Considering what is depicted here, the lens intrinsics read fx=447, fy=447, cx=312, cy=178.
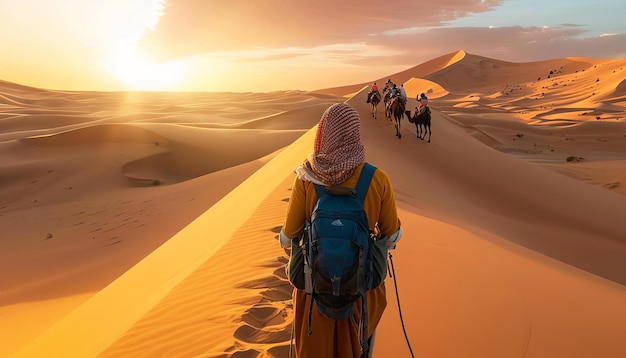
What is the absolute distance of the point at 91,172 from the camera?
20266mm

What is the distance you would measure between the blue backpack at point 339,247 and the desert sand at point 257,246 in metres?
0.51

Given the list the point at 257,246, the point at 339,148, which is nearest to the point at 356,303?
the point at 339,148

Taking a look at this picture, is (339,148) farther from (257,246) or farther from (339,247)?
(257,246)

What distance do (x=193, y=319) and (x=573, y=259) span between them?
26.4ft

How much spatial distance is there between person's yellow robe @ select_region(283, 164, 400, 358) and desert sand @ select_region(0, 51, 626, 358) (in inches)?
14.0

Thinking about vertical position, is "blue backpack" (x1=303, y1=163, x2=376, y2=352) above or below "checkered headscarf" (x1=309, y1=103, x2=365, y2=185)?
below

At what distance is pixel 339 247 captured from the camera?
1998 millimetres

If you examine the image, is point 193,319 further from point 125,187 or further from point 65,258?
point 125,187

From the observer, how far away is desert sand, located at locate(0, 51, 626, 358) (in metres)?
3.64

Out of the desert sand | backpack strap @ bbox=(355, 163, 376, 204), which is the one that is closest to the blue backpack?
backpack strap @ bbox=(355, 163, 376, 204)

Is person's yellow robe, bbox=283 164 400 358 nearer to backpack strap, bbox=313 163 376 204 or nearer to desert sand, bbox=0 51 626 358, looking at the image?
backpack strap, bbox=313 163 376 204

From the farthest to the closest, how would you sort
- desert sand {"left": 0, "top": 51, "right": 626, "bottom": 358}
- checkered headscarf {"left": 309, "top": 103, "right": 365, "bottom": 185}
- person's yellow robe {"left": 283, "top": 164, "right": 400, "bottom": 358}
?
desert sand {"left": 0, "top": 51, "right": 626, "bottom": 358}
person's yellow robe {"left": 283, "top": 164, "right": 400, "bottom": 358}
checkered headscarf {"left": 309, "top": 103, "right": 365, "bottom": 185}

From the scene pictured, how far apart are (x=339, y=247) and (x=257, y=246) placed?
142 inches

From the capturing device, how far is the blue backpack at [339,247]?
2008 mm
